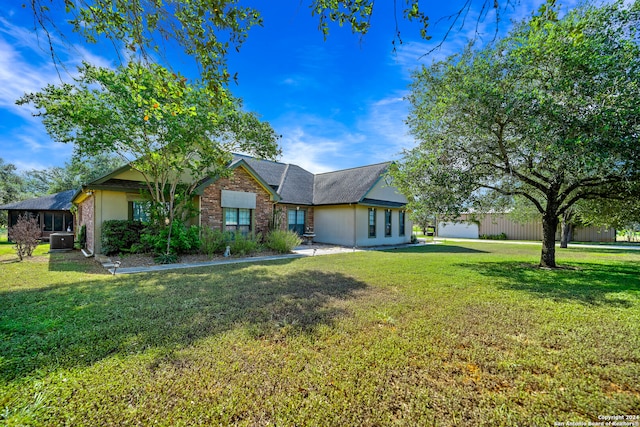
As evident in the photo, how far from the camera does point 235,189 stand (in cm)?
1362

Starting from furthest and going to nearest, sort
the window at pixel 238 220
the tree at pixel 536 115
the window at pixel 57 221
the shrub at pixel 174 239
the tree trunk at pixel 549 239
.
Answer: the window at pixel 57 221, the window at pixel 238 220, the shrub at pixel 174 239, the tree trunk at pixel 549 239, the tree at pixel 536 115

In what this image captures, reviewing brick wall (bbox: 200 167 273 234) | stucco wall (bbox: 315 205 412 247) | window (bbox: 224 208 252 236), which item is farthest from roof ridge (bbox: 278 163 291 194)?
window (bbox: 224 208 252 236)

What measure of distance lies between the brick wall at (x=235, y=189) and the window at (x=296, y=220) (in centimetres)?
350

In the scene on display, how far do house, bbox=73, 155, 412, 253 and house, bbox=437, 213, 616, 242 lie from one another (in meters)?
7.17

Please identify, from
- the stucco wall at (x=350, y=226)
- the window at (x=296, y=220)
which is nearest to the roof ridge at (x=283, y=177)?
the window at (x=296, y=220)

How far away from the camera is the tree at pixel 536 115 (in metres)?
6.24

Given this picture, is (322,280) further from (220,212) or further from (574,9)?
(574,9)

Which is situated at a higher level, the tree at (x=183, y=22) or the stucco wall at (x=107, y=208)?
the tree at (x=183, y=22)

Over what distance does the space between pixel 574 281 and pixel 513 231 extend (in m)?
23.5

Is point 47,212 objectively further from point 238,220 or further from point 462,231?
point 462,231

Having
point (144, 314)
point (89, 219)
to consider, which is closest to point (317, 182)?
point (89, 219)

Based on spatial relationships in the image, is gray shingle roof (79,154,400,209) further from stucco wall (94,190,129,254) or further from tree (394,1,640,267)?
tree (394,1,640,267)

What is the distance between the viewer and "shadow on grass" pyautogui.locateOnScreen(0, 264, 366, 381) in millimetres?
3330

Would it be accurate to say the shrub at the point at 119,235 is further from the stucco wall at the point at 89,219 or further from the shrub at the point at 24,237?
the shrub at the point at 24,237
